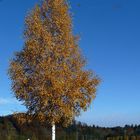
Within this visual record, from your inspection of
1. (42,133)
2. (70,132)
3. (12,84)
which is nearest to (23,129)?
(42,133)

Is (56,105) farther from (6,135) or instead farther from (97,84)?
(6,135)

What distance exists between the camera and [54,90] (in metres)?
35.5

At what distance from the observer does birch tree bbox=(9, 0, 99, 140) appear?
35.7 meters

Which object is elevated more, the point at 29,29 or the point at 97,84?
the point at 29,29

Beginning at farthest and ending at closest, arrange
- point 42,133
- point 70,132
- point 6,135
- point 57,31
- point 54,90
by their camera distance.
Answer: point 70,132
point 42,133
point 6,135
point 57,31
point 54,90

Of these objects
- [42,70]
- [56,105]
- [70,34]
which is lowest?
[56,105]

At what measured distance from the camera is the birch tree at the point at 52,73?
35656mm

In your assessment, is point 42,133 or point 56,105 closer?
point 56,105

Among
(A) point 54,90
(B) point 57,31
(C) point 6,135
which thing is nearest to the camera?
(A) point 54,90

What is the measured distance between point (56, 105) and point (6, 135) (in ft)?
104

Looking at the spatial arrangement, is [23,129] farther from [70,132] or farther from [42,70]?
[42,70]

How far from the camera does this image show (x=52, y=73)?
35875mm

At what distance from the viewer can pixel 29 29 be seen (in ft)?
123

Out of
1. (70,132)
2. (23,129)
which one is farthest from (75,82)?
(70,132)
